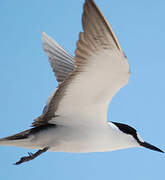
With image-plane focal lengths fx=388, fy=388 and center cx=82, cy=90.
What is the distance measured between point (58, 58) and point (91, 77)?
1.76 metres

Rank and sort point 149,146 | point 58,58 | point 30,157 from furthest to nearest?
point 58,58 → point 149,146 → point 30,157

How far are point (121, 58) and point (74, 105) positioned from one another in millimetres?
807

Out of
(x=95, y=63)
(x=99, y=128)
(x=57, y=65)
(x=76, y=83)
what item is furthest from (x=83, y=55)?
(x=57, y=65)

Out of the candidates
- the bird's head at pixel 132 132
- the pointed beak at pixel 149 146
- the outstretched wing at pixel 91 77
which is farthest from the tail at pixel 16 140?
the pointed beak at pixel 149 146

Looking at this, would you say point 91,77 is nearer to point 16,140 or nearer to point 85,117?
point 85,117

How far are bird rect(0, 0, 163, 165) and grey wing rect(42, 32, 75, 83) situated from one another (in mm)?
1087

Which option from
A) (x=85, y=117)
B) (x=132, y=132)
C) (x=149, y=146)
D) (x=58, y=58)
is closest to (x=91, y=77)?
(x=85, y=117)

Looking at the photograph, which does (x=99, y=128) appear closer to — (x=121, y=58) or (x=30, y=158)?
(x=30, y=158)

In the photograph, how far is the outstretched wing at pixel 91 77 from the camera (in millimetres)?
2611

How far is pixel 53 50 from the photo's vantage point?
16.1 feet

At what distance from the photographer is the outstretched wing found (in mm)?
2611

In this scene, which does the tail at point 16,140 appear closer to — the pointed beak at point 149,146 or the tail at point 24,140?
the tail at point 24,140

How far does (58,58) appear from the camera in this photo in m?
4.86

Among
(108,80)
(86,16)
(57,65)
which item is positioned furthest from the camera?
(57,65)
